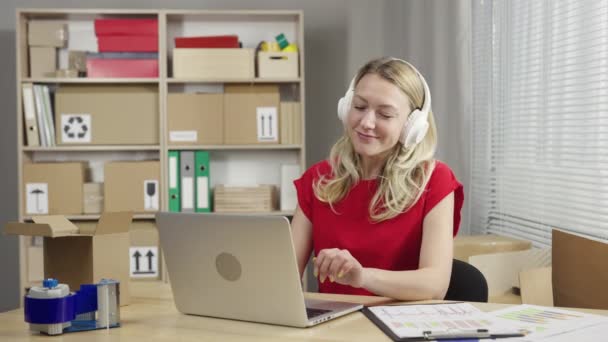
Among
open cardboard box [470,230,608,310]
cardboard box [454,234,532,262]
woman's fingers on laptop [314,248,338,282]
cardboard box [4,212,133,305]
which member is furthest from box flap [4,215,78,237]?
cardboard box [454,234,532,262]

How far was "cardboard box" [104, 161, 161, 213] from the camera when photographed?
12.7 ft

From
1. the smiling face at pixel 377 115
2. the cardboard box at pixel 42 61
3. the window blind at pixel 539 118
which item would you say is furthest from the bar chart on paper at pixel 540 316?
the cardboard box at pixel 42 61

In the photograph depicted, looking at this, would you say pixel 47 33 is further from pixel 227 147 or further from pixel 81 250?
pixel 81 250

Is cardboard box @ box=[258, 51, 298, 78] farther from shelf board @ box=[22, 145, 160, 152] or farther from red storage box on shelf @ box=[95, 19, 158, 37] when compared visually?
shelf board @ box=[22, 145, 160, 152]

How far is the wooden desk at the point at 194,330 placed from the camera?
1.31 m

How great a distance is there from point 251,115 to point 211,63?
346 millimetres

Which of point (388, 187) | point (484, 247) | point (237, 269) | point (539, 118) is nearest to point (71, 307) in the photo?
point (237, 269)

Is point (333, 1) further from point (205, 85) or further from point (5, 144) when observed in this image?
point (5, 144)

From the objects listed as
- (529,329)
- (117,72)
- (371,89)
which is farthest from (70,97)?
(529,329)

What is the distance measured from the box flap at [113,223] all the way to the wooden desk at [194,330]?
0.18 metres

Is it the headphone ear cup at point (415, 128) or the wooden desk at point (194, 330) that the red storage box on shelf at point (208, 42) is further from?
the wooden desk at point (194, 330)

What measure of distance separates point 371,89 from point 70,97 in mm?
2442

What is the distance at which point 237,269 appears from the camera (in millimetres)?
1391

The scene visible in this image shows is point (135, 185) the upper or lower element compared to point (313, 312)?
upper
